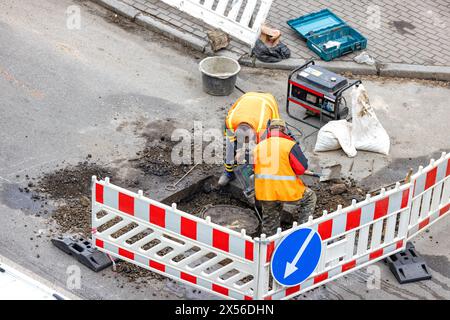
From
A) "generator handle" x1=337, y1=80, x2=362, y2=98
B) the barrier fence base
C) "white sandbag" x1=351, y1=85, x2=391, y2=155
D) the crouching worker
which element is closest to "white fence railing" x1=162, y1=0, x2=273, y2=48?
"generator handle" x1=337, y1=80, x2=362, y2=98

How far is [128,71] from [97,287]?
4466mm

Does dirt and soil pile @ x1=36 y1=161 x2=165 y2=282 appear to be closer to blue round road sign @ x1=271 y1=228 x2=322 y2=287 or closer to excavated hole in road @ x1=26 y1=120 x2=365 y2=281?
excavated hole in road @ x1=26 y1=120 x2=365 y2=281

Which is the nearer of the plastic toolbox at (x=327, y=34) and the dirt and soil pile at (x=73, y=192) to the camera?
the dirt and soil pile at (x=73, y=192)

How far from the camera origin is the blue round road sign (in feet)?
28.1

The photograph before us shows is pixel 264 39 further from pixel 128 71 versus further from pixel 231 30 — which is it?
pixel 128 71

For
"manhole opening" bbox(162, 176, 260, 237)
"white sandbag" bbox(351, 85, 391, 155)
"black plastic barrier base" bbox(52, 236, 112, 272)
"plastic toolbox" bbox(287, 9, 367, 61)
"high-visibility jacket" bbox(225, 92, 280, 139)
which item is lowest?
"manhole opening" bbox(162, 176, 260, 237)

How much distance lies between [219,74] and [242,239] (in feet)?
14.8

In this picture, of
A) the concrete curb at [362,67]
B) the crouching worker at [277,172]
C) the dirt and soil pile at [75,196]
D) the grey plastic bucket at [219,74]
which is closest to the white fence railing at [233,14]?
the concrete curb at [362,67]

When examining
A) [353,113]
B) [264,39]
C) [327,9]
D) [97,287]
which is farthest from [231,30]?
[97,287]

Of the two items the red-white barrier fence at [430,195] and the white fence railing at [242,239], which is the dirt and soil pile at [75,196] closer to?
the white fence railing at [242,239]

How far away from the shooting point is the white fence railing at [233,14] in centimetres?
1357

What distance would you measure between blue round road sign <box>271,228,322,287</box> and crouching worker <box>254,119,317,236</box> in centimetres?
113

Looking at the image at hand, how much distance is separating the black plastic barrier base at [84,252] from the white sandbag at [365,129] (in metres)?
3.73

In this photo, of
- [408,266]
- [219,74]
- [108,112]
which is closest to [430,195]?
[408,266]
